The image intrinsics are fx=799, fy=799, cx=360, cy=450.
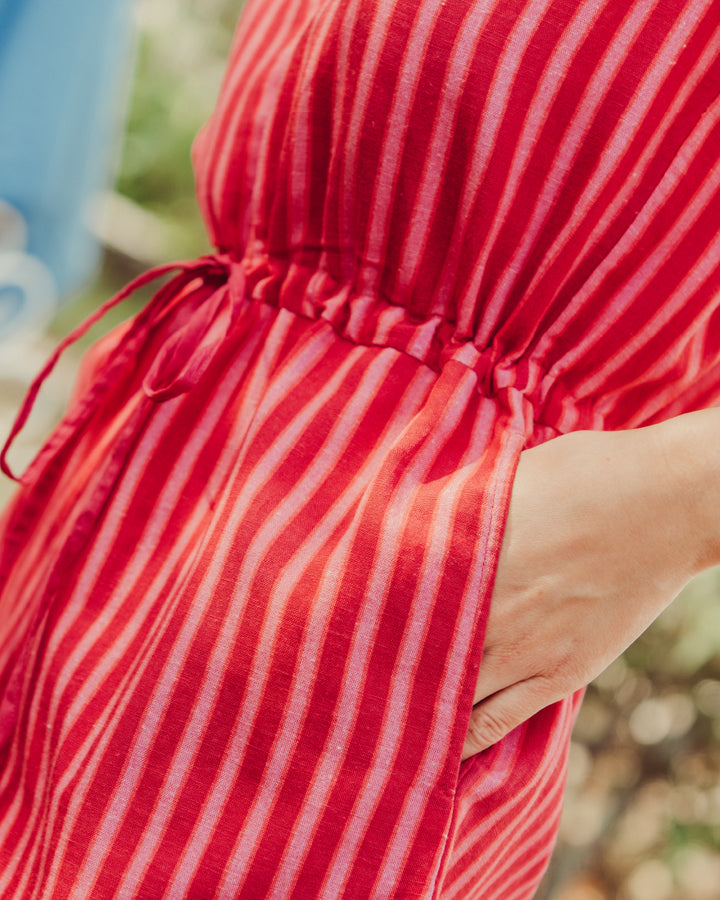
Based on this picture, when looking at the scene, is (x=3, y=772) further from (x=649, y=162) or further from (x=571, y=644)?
(x=649, y=162)

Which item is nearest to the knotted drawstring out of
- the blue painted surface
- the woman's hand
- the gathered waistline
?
the gathered waistline

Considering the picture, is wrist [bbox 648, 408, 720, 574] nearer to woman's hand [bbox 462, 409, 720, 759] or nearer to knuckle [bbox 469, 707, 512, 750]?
woman's hand [bbox 462, 409, 720, 759]

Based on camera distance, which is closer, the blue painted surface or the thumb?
the thumb

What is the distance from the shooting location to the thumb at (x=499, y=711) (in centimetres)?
56

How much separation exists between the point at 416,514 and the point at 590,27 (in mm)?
349

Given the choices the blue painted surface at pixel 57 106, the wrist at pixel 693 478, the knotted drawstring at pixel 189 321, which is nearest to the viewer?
the wrist at pixel 693 478

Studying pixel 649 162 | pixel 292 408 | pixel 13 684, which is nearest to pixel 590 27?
pixel 649 162

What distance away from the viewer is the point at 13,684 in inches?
25.6

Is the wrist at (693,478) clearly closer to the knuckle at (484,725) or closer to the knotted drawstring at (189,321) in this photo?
the knuckle at (484,725)

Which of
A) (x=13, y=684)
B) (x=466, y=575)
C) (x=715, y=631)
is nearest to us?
(x=466, y=575)

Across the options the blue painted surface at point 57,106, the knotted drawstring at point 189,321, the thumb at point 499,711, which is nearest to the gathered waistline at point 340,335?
the knotted drawstring at point 189,321

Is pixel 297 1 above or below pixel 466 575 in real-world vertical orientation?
above

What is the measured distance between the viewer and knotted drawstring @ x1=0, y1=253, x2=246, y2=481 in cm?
64

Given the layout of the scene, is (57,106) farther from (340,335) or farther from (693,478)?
(693,478)
